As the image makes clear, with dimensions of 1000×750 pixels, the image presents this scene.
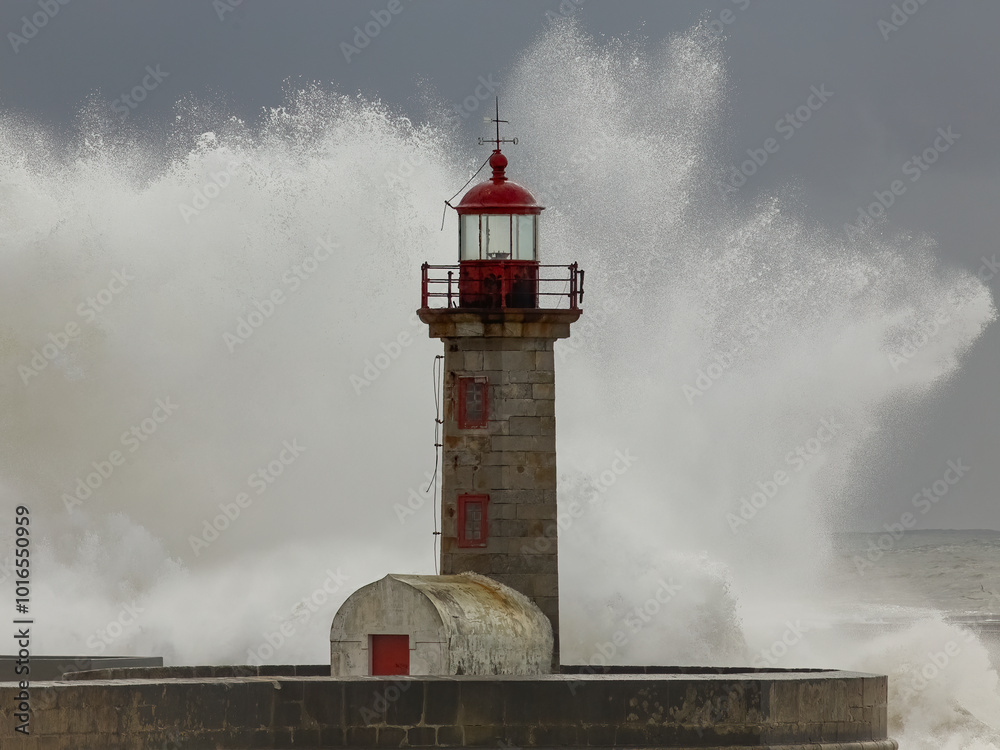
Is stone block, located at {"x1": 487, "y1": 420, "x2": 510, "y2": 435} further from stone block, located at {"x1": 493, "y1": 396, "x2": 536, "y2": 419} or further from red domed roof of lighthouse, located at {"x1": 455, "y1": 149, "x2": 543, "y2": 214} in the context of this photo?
red domed roof of lighthouse, located at {"x1": 455, "y1": 149, "x2": 543, "y2": 214}

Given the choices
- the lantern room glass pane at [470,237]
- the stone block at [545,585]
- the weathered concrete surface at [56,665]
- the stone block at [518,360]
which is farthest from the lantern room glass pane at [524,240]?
the weathered concrete surface at [56,665]

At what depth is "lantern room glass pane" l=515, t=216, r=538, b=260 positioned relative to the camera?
61.0 ft

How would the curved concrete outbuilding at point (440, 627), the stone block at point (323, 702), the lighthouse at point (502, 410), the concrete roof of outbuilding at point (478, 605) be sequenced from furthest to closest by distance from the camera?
the lighthouse at point (502, 410)
the concrete roof of outbuilding at point (478, 605)
the curved concrete outbuilding at point (440, 627)
the stone block at point (323, 702)

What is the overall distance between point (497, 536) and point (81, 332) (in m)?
14.8

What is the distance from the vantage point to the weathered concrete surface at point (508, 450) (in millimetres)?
18312

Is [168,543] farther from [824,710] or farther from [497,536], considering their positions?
[824,710]

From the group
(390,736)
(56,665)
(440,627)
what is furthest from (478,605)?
(56,665)

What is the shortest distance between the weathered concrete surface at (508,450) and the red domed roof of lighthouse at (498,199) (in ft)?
2.95

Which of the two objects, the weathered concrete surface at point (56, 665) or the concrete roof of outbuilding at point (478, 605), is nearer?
the concrete roof of outbuilding at point (478, 605)

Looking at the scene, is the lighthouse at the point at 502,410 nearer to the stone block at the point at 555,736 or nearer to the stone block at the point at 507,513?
the stone block at the point at 507,513

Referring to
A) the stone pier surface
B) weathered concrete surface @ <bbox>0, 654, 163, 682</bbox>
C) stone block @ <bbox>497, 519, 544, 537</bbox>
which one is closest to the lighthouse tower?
stone block @ <bbox>497, 519, 544, 537</bbox>

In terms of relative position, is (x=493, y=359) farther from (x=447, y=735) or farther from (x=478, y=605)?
(x=447, y=735)

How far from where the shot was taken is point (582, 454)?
3122 centimetres

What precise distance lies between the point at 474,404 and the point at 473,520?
0.99 m
